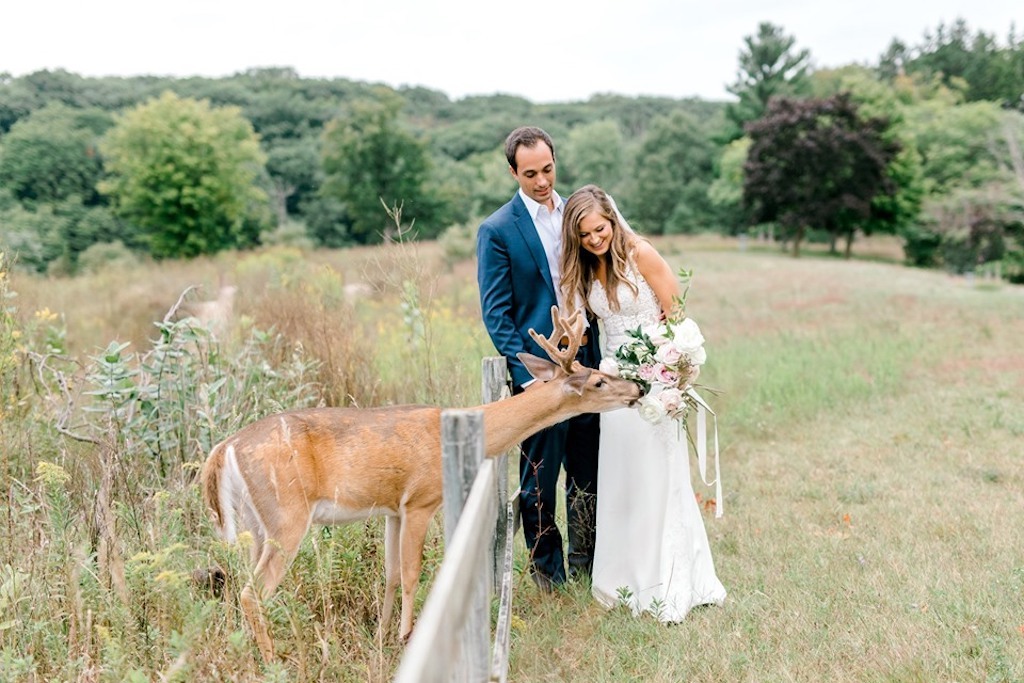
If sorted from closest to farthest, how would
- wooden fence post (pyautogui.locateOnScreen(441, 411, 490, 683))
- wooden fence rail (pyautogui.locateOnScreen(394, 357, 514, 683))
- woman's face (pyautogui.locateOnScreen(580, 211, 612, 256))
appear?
1. wooden fence rail (pyautogui.locateOnScreen(394, 357, 514, 683))
2. wooden fence post (pyautogui.locateOnScreen(441, 411, 490, 683))
3. woman's face (pyautogui.locateOnScreen(580, 211, 612, 256))

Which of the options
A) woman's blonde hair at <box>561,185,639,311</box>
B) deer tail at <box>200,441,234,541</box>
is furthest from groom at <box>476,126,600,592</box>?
deer tail at <box>200,441,234,541</box>

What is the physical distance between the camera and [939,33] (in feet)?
234

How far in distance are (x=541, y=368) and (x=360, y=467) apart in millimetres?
979

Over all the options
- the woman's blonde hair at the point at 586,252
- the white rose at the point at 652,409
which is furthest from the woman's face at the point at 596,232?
the white rose at the point at 652,409

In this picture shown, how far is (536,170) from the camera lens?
14.2 ft

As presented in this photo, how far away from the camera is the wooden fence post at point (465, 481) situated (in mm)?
2592

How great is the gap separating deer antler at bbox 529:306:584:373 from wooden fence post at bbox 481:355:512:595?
313 mm

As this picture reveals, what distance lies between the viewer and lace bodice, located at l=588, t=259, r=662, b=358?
4457 millimetres

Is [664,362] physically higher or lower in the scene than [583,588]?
higher

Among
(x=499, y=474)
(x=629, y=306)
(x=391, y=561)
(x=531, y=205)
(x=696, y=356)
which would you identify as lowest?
(x=391, y=561)

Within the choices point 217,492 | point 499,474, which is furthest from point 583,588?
point 217,492

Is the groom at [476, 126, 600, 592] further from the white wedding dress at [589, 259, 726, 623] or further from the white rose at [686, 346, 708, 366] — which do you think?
the white rose at [686, 346, 708, 366]

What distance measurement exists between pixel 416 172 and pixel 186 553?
41842mm

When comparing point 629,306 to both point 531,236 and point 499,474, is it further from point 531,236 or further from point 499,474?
point 499,474
